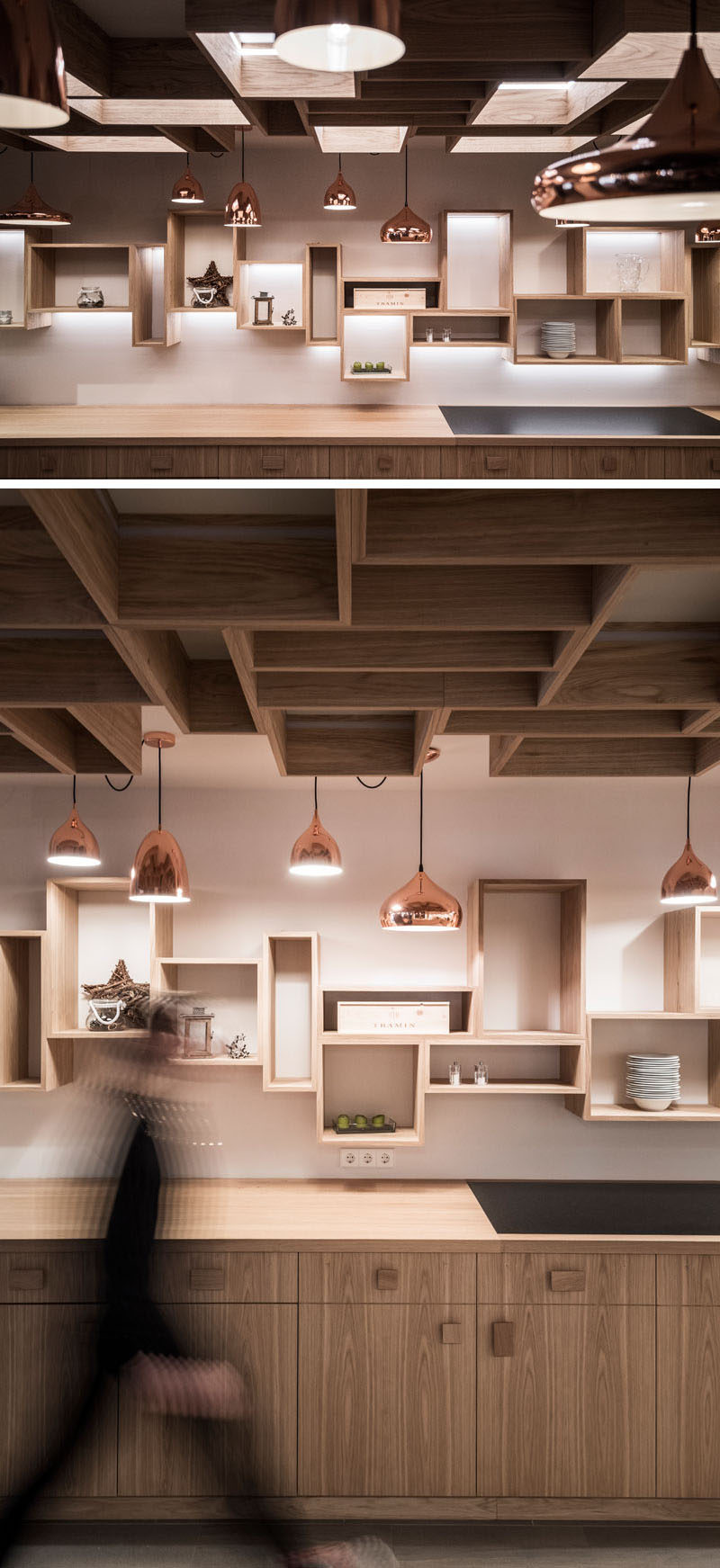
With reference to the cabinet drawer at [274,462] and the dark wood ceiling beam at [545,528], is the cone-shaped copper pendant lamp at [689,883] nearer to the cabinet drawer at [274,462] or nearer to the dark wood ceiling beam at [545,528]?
the dark wood ceiling beam at [545,528]

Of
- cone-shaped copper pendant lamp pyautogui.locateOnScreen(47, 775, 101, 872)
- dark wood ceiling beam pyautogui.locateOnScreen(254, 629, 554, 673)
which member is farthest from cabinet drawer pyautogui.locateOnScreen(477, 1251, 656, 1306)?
dark wood ceiling beam pyautogui.locateOnScreen(254, 629, 554, 673)

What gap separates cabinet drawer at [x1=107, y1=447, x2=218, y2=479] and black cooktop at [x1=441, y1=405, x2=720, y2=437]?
0.81 ft

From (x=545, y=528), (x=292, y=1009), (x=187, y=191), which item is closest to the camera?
(x=545, y=528)

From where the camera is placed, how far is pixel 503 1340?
440 centimetres

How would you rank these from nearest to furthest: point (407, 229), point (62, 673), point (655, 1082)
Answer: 1. point (62, 673)
2. point (407, 229)
3. point (655, 1082)

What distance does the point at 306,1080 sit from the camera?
520 cm

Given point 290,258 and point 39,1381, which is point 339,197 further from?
point 39,1381

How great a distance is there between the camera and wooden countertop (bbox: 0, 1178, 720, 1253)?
4.40 m

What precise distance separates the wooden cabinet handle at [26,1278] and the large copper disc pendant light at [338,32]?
428 cm

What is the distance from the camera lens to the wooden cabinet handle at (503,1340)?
4.40 metres

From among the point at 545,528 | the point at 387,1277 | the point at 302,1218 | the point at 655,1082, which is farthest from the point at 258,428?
the point at 655,1082

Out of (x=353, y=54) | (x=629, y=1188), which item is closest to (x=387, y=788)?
(x=629, y=1188)

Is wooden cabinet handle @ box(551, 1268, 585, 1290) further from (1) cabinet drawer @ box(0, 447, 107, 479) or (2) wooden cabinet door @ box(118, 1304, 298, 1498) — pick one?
(1) cabinet drawer @ box(0, 447, 107, 479)

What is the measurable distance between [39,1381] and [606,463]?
4261 millimetres
